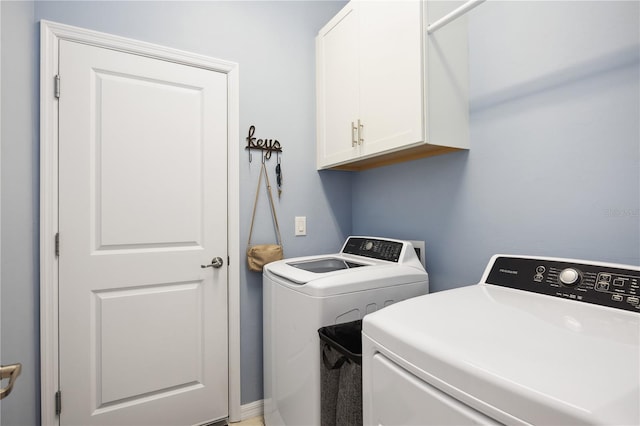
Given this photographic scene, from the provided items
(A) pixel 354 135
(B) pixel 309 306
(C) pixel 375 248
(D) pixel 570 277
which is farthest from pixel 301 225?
→ (D) pixel 570 277

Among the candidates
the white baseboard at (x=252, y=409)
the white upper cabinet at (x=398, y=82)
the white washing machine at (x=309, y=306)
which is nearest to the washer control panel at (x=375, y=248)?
the white washing machine at (x=309, y=306)

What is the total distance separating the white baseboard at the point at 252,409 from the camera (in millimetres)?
1885

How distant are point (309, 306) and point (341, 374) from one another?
27 centimetres

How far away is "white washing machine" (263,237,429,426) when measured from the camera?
1.24m

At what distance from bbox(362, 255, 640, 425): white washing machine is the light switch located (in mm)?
1205

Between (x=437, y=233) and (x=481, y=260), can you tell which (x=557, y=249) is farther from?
(x=437, y=233)

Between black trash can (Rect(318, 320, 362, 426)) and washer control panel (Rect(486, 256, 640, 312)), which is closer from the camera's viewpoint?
washer control panel (Rect(486, 256, 640, 312))

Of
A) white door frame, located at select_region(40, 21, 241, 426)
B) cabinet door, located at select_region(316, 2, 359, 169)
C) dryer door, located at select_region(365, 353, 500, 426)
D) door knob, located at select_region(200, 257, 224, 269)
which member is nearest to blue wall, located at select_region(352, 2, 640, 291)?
cabinet door, located at select_region(316, 2, 359, 169)

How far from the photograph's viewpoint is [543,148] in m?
1.22

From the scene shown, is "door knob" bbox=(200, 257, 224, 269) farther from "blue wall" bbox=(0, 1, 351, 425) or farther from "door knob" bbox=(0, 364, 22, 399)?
"door knob" bbox=(0, 364, 22, 399)

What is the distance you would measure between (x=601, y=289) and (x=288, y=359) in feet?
3.94

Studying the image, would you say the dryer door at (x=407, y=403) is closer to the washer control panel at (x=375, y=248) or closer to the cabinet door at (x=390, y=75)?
the washer control panel at (x=375, y=248)

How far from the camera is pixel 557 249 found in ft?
3.88

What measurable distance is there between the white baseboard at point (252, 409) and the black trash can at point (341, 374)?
2.93 ft
